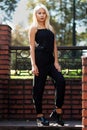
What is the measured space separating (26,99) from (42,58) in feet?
4.56

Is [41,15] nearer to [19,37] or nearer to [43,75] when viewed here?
[43,75]

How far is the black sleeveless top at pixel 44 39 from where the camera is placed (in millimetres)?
5691

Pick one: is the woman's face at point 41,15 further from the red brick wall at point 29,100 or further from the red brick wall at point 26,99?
the red brick wall at point 29,100

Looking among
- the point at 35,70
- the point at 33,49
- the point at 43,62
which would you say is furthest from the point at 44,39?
the point at 35,70

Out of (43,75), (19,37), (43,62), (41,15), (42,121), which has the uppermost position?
(41,15)

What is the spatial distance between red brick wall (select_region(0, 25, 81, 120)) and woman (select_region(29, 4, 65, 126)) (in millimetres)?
1076

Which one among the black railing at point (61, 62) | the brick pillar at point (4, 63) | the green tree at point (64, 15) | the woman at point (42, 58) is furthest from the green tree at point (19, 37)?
the woman at point (42, 58)

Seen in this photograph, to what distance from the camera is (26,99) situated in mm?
6840

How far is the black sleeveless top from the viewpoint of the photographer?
5691 millimetres

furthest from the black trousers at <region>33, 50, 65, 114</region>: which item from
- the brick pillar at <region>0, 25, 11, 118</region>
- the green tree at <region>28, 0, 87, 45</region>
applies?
the green tree at <region>28, 0, 87, 45</region>

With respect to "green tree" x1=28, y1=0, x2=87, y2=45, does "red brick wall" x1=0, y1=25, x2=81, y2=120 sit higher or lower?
lower

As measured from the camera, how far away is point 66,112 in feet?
22.4

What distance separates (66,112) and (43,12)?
1.91 metres

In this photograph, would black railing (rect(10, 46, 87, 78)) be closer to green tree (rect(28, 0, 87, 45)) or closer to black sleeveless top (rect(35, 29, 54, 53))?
black sleeveless top (rect(35, 29, 54, 53))
